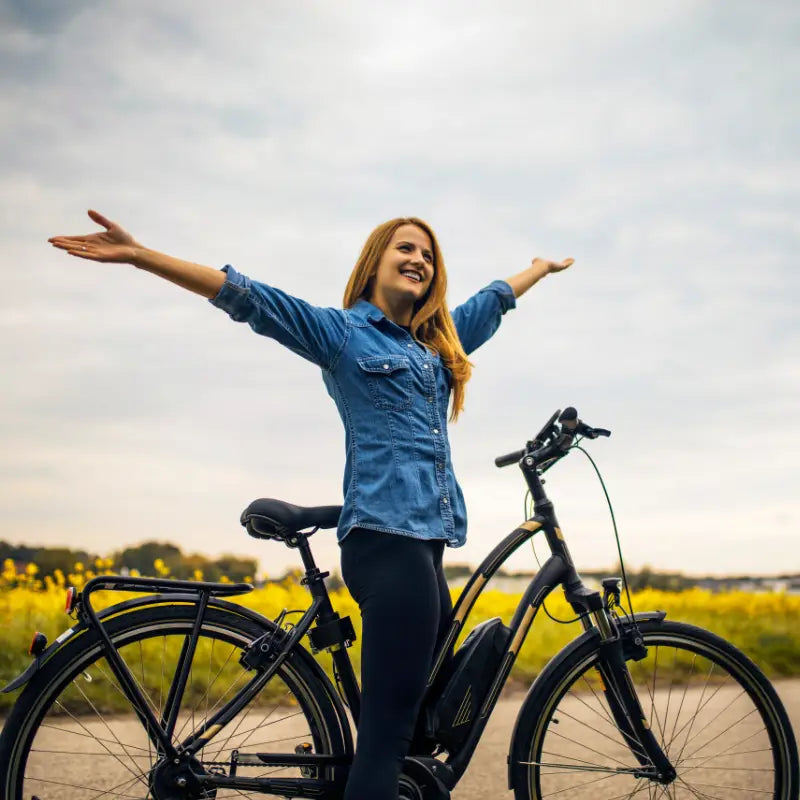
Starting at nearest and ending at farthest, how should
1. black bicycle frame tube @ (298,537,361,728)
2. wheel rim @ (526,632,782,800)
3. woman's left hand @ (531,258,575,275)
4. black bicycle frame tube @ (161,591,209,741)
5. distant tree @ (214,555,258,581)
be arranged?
black bicycle frame tube @ (161,591,209,741), black bicycle frame tube @ (298,537,361,728), wheel rim @ (526,632,782,800), woman's left hand @ (531,258,575,275), distant tree @ (214,555,258,581)

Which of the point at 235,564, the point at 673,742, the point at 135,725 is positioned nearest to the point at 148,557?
the point at 235,564

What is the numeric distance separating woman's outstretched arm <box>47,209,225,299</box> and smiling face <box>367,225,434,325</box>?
0.67 metres

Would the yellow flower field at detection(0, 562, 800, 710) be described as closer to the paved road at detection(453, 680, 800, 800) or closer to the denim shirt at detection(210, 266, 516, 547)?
the paved road at detection(453, 680, 800, 800)

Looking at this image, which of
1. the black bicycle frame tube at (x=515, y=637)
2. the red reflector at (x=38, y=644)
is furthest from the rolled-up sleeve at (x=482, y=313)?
the red reflector at (x=38, y=644)

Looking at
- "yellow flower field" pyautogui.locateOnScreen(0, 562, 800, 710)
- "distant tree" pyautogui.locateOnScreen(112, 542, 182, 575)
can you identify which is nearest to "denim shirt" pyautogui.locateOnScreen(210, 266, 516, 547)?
"yellow flower field" pyautogui.locateOnScreen(0, 562, 800, 710)

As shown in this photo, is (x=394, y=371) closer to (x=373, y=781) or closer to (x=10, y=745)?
(x=373, y=781)

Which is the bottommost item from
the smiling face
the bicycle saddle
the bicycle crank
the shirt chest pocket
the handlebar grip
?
the bicycle crank

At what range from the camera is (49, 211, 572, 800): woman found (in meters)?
2.64

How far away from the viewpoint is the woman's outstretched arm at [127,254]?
2.45 m

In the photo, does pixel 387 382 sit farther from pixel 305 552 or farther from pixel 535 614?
pixel 535 614

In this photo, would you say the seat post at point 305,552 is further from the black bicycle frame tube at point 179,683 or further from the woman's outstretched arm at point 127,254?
the woman's outstretched arm at point 127,254

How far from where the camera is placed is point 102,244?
8.13 ft

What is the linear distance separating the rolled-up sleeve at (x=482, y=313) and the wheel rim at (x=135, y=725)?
1.46 meters

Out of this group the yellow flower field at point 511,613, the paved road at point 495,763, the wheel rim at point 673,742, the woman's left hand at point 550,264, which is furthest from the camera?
the yellow flower field at point 511,613
